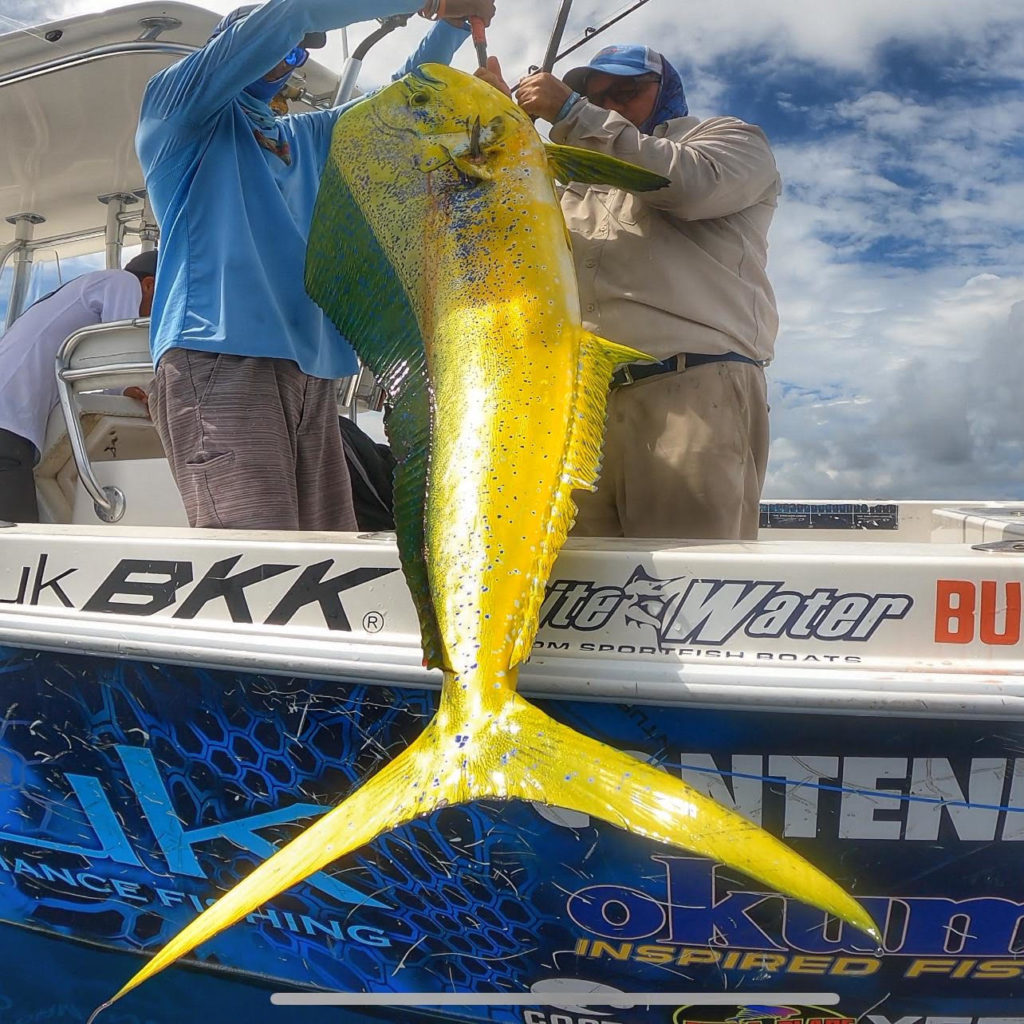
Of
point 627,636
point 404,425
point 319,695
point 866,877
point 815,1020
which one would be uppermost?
point 404,425

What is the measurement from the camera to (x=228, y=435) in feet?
6.85

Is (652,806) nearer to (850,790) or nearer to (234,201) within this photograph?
(850,790)

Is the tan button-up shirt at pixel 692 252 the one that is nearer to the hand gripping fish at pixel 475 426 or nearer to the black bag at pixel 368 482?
the hand gripping fish at pixel 475 426

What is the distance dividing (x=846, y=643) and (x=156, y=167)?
6.06 ft

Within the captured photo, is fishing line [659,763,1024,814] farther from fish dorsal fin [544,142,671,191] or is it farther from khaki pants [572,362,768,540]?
fish dorsal fin [544,142,671,191]

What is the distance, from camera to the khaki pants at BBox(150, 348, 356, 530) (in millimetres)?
2080

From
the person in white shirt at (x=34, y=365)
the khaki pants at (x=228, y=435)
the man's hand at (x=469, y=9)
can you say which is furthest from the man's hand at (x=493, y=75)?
the person in white shirt at (x=34, y=365)

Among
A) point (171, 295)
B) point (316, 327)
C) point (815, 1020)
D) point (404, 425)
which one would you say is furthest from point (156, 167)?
point (815, 1020)

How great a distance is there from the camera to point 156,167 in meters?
2.18

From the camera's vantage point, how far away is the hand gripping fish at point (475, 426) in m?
1.21

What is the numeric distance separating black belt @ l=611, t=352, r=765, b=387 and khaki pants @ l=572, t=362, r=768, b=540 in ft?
0.04

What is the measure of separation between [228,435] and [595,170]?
1.00 m

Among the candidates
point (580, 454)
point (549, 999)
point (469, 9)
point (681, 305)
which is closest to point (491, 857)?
point (549, 999)

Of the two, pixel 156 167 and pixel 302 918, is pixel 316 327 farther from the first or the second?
pixel 302 918
